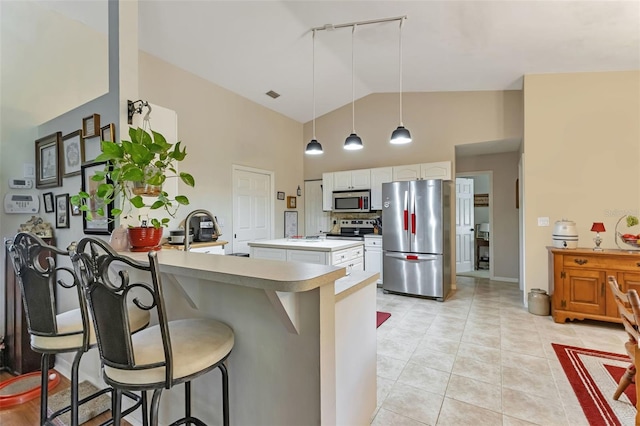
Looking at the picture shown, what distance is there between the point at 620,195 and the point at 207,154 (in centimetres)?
525

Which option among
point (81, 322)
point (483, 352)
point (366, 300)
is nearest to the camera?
point (81, 322)

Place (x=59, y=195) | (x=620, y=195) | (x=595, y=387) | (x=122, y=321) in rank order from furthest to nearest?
(x=620, y=195) < (x=59, y=195) < (x=595, y=387) < (x=122, y=321)

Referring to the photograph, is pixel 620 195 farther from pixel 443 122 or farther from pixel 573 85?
pixel 443 122

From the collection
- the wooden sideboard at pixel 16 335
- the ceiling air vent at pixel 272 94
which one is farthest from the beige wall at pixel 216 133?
the wooden sideboard at pixel 16 335

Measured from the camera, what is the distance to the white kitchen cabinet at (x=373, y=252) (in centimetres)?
500

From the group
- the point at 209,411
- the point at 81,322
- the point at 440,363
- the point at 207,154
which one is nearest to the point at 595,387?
the point at 440,363

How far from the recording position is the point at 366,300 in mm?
1622

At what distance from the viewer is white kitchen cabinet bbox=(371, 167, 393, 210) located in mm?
5180

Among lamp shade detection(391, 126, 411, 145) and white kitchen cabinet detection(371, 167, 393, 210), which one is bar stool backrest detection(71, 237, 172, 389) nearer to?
lamp shade detection(391, 126, 411, 145)

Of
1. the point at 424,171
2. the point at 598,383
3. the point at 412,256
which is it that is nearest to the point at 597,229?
the point at 598,383

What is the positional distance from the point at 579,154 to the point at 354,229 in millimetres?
3384

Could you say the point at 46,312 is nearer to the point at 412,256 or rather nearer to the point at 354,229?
the point at 412,256

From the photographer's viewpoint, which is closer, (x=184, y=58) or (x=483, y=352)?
(x=483, y=352)

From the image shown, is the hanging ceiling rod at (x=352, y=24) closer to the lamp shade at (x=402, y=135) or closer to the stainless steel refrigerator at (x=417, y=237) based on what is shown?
the lamp shade at (x=402, y=135)
